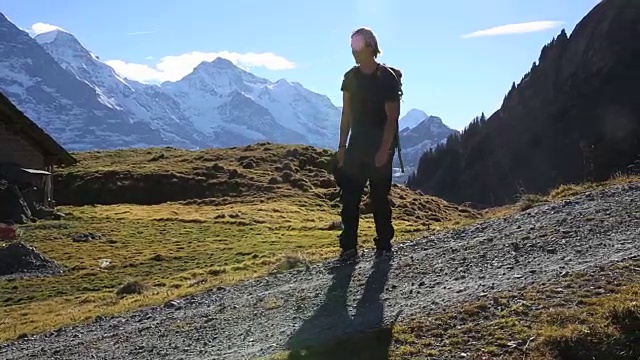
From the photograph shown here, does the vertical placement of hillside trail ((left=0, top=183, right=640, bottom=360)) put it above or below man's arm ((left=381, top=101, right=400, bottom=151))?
below

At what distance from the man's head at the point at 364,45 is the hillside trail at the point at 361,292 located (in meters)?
2.72

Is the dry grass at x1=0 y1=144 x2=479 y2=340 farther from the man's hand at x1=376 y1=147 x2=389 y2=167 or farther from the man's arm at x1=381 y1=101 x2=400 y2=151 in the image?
the man's arm at x1=381 y1=101 x2=400 y2=151

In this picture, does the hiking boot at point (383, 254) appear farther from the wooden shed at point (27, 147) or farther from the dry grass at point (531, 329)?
the wooden shed at point (27, 147)


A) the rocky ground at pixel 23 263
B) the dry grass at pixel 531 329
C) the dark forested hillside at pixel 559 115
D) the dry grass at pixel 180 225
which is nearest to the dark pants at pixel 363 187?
the dry grass at pixel 180 225

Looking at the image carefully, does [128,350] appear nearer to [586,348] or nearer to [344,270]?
[344,270]

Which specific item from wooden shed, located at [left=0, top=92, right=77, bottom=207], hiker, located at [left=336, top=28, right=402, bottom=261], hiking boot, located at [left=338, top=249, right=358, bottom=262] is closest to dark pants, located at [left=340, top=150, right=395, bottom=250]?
hiker, located at [left=336, top=28, right=402, bottom=261]

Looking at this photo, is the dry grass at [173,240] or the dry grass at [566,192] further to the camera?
the dry grass at [173,240]

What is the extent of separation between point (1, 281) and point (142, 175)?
113 feet

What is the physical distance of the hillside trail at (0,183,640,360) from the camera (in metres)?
6.97

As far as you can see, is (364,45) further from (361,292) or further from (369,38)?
(361,292)

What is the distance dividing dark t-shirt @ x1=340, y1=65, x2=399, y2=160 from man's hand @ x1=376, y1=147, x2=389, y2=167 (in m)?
0.28

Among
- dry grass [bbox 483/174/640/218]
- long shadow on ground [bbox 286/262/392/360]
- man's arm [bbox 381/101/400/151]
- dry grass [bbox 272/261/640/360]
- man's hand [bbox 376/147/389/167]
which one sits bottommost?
long shadow on ground [bbox 286/262/392/360]

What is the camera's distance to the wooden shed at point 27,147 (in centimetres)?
3819

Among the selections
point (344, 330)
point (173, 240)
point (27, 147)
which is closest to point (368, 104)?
point (344, 330)
